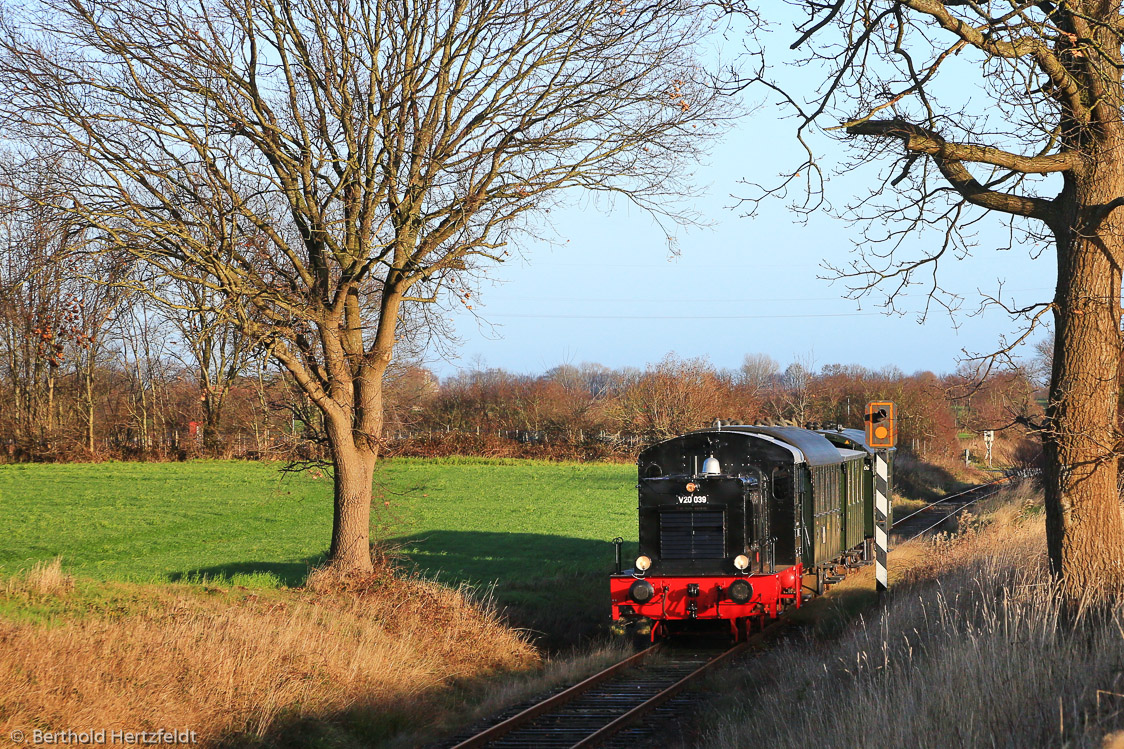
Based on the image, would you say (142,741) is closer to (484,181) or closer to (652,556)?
(652,556)

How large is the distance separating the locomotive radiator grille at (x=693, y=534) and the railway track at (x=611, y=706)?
4.64 feet

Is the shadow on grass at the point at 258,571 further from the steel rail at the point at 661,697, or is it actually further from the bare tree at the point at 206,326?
the steel rail at the point at 661,697

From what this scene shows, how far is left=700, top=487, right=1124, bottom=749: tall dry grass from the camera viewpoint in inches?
235

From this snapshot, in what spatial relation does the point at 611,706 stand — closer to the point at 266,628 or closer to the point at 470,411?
the point at 266,628

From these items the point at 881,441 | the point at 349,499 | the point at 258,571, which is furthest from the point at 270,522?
the point at 881,441

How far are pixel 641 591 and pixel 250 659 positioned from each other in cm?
539

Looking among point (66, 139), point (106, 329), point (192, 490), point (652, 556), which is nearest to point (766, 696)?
point (652, 556)

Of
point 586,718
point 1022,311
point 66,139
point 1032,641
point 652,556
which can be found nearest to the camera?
point 1032,641

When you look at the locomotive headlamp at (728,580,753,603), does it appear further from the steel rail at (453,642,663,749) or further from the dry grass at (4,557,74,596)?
the dry grass at (4,557,74,596)

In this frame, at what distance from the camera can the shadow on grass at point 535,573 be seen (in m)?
16.1

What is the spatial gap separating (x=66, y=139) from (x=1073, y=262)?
1111 cm

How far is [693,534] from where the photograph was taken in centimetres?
1309

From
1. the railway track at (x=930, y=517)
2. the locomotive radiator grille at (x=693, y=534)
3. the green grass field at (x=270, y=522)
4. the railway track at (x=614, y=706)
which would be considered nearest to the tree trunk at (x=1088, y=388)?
the railway track at (x=614, y=706)

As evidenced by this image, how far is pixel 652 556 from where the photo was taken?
43.3ft
